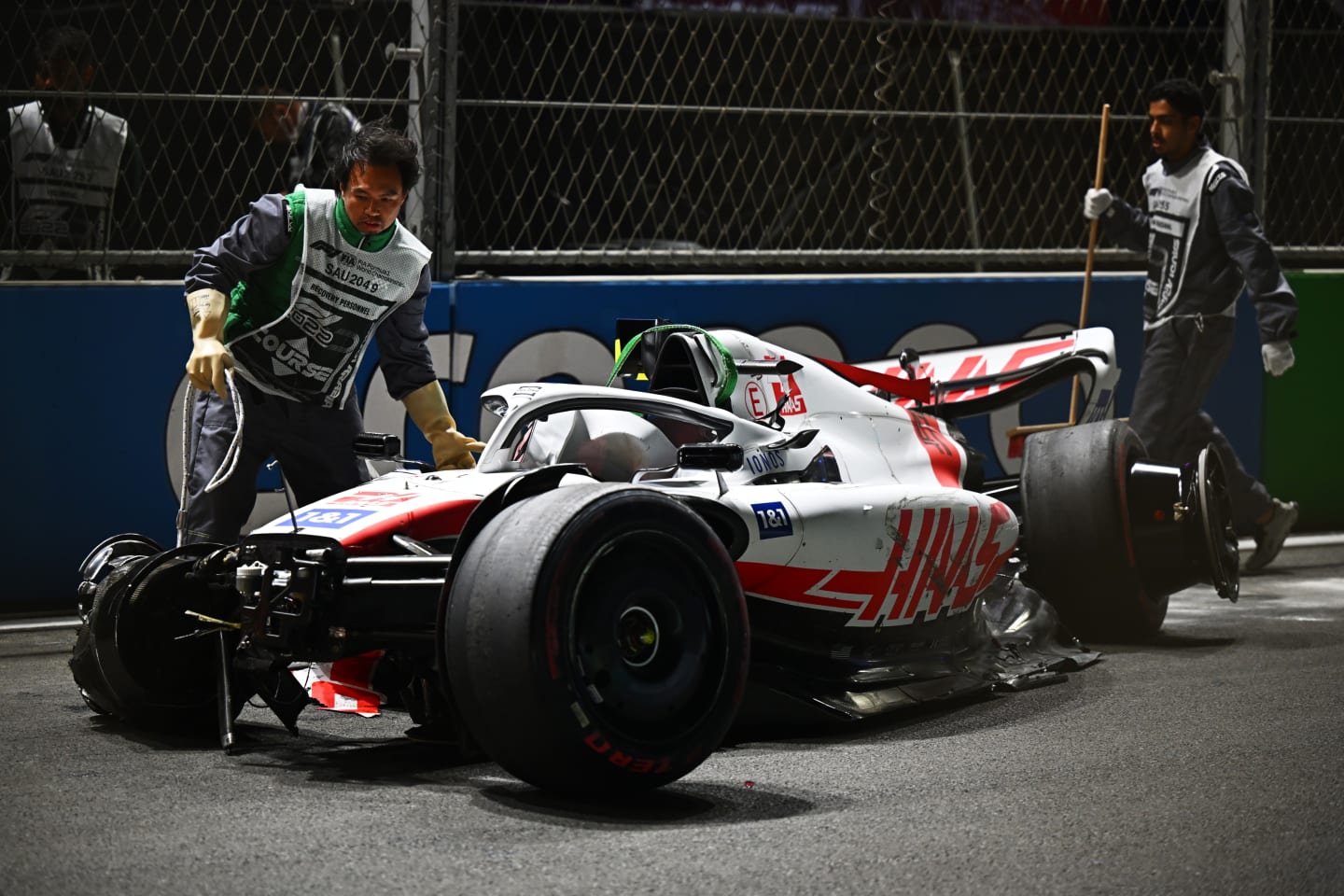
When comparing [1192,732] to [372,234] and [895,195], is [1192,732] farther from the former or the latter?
[895,195]

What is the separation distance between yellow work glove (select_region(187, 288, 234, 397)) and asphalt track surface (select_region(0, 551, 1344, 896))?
1050 mm

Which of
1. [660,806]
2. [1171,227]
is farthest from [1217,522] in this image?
[660,806]

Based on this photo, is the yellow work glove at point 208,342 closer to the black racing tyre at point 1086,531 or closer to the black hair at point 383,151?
the black hair at point 383,151

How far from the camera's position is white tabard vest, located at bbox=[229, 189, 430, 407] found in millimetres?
5875

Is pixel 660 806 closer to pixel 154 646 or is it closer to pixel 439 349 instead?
pixel 154 646

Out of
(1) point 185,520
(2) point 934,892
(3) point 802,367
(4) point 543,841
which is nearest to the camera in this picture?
(2) point 934,892

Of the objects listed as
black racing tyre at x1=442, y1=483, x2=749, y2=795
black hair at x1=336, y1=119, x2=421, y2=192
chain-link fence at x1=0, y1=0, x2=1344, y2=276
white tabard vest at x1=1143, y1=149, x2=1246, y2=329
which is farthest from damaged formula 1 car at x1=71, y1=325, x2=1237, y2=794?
chain-link fence at x1=0, y1=0, x2=1344, y2=276

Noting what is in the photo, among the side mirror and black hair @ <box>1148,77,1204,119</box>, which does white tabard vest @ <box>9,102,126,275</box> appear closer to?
the side mirror

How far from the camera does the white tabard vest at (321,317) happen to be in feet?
19.3

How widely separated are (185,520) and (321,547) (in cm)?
133

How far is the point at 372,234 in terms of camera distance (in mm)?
5914

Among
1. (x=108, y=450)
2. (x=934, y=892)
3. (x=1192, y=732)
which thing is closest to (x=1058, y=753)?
(x=1192, y=732)

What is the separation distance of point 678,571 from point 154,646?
1623 millimetres

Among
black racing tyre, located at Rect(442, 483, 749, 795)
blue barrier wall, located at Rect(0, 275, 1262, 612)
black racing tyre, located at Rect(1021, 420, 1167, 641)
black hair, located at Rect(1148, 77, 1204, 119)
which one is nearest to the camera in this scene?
black racing tyre, located at Rect(442, 483, 749, 795)
